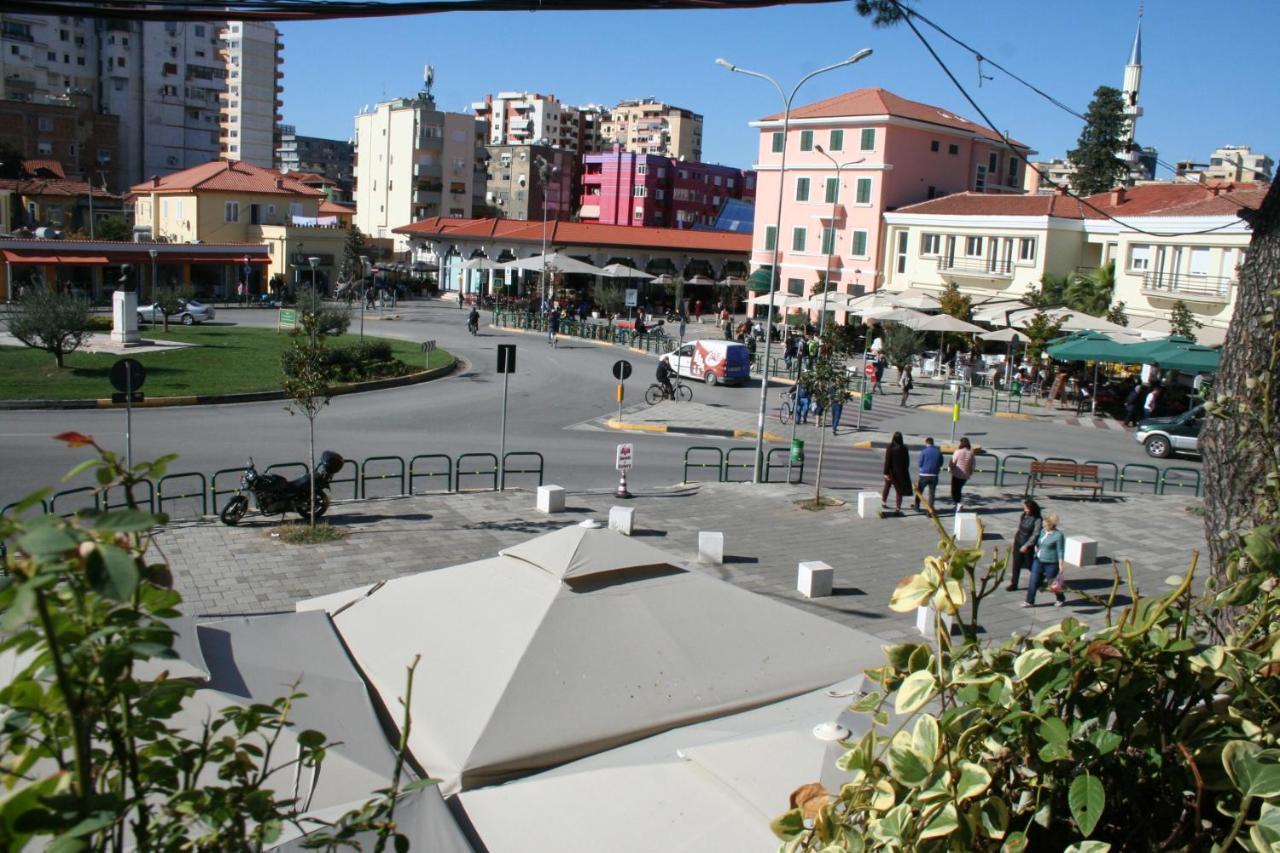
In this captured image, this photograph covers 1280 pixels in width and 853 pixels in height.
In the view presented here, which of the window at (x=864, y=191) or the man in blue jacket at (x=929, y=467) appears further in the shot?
the window at (x=864, y=191)

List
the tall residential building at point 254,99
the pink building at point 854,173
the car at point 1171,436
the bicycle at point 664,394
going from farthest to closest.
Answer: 1. the tall residential building at point 254,99
2. the pink building at point 854,173
3. the bicycle at point 664,394
4. the car at point 1171,436

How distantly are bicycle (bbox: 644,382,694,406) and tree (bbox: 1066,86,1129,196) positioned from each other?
41238 mm

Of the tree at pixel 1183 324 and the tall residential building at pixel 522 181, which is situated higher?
the tall residential building at pixel 522 181

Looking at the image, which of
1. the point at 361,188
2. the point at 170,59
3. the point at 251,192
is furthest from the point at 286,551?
the point at 170,59

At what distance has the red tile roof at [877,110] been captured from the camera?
54.3m

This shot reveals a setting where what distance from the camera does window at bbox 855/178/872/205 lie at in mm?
53844

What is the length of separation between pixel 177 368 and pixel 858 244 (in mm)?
34179

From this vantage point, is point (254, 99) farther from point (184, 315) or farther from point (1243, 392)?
point (1243, 392)

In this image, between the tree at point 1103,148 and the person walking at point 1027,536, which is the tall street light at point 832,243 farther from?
the tree at point 1103,148

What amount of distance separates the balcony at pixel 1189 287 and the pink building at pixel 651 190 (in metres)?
60.3

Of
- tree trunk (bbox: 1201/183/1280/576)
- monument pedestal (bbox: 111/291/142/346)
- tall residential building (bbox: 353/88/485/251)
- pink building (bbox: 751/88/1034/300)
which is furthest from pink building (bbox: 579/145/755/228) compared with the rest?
tree trunk (bbox: 1201/183/1280/576)

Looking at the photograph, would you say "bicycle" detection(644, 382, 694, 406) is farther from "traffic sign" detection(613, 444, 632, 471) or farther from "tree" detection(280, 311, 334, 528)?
"tree" detection(280, 311, 334, 528)

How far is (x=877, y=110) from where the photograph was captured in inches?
2117

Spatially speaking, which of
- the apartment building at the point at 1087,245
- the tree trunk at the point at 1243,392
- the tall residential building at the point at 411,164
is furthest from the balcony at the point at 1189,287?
the tall residential building at the point at 411,164
